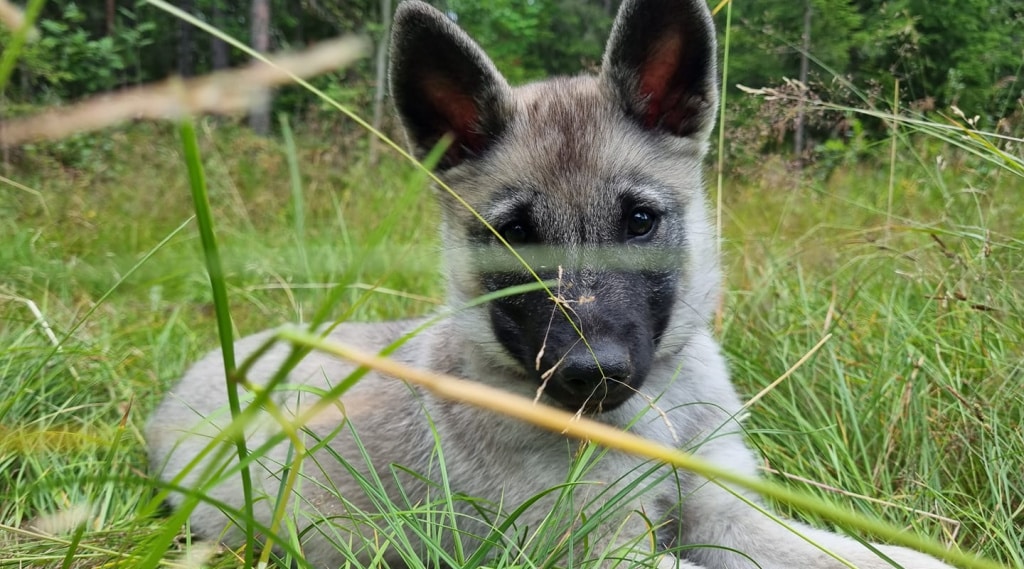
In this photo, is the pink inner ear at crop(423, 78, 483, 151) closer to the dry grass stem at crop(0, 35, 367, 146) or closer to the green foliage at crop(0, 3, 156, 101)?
the dry grass stem at crop(0, 35, 367, 146)

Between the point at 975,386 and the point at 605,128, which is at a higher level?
the point at 605,128

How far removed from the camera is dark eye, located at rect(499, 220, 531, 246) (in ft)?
7.59

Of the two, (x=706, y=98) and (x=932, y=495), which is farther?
(x=706, y=98)

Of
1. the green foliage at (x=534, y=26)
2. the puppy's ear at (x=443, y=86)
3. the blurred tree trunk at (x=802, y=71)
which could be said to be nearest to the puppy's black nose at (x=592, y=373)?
the puppy's ear at (x=443, y=86)

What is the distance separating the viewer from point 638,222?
7.69 ft

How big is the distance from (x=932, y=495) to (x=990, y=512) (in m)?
0.15

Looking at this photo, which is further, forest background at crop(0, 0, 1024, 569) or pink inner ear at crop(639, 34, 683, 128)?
pink inner ear at crop(639, 34, 683, 128)

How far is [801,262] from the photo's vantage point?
3.97 m

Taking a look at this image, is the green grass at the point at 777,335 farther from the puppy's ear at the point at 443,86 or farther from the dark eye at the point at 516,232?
the puppy's ear at the point at 443,86

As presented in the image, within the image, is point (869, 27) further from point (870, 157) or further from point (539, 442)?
point (539, 442)

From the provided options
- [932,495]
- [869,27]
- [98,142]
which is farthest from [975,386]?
[98,142]


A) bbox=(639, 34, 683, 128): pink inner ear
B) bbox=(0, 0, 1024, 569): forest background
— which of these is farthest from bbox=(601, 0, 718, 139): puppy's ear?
bbox=(0, 0, 1024, 569): forest background

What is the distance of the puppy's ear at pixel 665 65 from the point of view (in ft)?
7.70

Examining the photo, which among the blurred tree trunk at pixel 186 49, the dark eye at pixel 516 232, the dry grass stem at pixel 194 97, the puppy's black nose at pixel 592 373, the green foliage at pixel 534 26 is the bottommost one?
the blurred tree trunk at pixel 186 49
